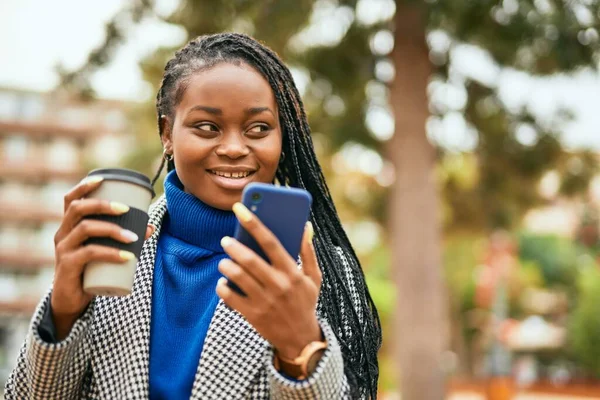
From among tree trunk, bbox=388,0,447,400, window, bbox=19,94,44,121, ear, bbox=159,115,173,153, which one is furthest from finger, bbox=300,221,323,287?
window, bbox=19,94,44,121

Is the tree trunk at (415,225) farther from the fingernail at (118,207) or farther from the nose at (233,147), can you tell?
the fingernail at (118,207)

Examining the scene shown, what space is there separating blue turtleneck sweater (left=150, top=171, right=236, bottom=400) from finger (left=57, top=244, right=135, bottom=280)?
33 centimetres

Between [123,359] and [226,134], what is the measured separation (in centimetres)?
55

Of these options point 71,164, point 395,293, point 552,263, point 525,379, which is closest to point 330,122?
point 395,293

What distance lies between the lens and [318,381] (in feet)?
4.52

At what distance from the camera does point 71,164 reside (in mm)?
56562

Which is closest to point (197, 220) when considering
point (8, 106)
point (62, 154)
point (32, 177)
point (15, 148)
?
point (32, 177)

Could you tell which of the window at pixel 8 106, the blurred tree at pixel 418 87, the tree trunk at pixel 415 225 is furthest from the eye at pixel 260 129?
the window at pixel 8 106

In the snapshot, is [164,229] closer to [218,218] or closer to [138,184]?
[218,218]

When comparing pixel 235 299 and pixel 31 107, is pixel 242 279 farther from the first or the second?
pixel 31 107

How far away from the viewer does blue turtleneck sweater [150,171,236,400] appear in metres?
1.62

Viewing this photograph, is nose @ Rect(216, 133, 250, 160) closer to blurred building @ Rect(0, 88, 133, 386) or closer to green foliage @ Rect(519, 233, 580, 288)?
green foliage @ Rect(519, 233, 580, 288)

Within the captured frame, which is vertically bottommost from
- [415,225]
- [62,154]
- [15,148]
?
[415,225]

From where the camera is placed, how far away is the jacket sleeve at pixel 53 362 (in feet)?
4.82
